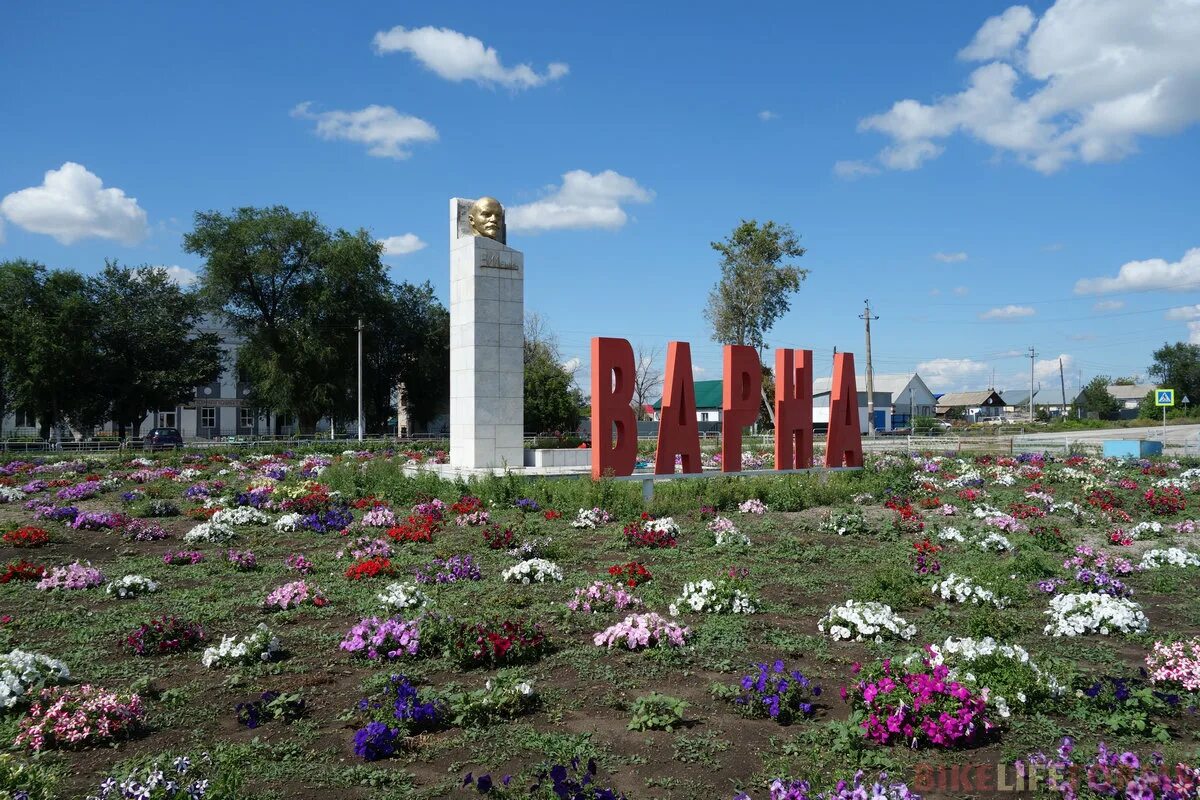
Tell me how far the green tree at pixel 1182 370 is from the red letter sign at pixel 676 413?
99.5 m

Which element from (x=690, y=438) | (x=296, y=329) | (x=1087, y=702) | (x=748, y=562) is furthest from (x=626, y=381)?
(x=296, y=329)

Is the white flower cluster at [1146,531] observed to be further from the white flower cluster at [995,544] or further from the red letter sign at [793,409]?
Result: the red letter sign at [793,409]

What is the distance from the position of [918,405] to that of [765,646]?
91.4 meters

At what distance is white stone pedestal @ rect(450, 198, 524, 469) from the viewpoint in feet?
63.4

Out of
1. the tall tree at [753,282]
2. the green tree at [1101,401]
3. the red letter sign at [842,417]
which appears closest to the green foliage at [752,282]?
the tall tree at [753,282]

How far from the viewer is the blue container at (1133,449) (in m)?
31.7

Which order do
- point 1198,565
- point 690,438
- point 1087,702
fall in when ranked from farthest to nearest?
1. point 690,438
2. point 1198,565
3. point 1087,702

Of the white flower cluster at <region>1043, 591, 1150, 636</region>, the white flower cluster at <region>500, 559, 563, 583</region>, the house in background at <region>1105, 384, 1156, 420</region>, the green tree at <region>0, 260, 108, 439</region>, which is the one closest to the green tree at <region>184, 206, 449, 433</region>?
the green tree at <region>0, 260, 108, 439</region>

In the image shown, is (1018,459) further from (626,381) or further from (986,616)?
(986,616)

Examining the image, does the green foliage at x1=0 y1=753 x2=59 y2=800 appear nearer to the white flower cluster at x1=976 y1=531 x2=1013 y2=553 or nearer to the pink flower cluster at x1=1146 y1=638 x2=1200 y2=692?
the pink flower cluster at x1=1146 y1=638 x2=1200 y2=692

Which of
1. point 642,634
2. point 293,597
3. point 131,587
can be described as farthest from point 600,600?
point 131,587

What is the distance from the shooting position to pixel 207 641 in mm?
7543

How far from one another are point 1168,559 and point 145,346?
4944 cm

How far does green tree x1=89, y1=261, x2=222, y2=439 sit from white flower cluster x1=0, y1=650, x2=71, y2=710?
44790 mm
